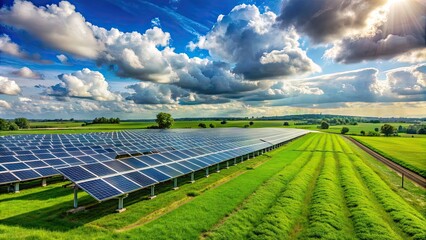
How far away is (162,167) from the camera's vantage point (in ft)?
77.7

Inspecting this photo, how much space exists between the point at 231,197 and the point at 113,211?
951 centimetres

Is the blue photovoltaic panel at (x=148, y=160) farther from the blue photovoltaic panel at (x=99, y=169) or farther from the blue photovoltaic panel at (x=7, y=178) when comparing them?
the blue photovoltaic panel at (x=7, y=178)

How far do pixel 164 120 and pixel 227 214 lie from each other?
139m

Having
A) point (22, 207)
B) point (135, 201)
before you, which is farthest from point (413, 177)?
point (22, 207)

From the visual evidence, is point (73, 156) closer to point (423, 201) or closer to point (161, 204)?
point (161, 204)

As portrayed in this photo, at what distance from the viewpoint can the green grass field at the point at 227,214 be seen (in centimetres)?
1406

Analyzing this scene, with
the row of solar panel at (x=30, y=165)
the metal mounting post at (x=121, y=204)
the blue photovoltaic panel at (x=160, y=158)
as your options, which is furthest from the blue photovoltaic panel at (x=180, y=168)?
the metal mounting post at (x=121, y=204)

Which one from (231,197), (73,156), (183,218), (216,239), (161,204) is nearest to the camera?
(216,239)

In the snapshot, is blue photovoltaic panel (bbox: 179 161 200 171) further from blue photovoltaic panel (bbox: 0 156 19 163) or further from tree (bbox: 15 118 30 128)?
tree (bbox: 15 118 30 128)

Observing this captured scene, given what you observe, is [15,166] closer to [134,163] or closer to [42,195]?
[42,195]

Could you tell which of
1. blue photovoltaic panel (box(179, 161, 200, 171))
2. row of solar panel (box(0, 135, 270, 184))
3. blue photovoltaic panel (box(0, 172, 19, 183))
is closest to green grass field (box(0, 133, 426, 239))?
blue photovoltaic panel (box(0, 172, 19, 183))

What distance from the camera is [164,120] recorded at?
152m

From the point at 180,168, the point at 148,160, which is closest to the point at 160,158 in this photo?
the point at 148,160

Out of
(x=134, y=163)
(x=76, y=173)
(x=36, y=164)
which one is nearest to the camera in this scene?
(x=76, y=173)
